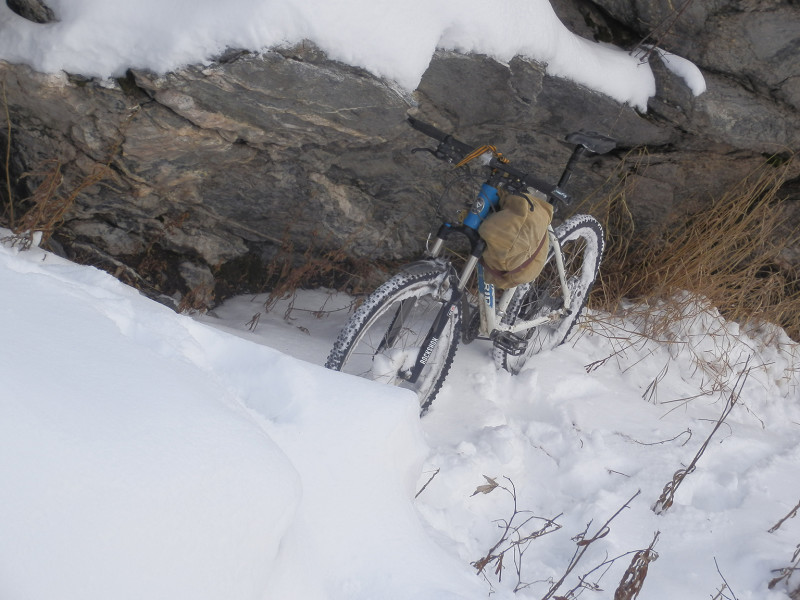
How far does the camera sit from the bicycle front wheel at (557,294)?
320cm

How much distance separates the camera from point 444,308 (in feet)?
8.72

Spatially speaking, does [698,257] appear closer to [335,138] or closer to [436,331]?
[436,331]

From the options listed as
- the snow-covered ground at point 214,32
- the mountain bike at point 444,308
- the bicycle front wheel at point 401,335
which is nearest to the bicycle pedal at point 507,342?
the mountain bike at point 444,308

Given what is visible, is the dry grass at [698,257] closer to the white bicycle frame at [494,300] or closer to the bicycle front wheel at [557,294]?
the bicycle front wheel at [557,294]

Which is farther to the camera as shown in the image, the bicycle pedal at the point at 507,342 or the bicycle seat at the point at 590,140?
the bicycle pedal at the point at 507,342

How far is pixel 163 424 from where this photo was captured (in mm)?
1300

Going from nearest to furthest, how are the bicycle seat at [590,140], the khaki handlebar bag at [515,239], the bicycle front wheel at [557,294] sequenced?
the khaki handlebar bag at [515,239] → the bicycle seat at [590,140] → the bicycle front wheel at [557,294]

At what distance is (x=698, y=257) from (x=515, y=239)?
1.78 meters

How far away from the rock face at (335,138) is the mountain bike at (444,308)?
347 millimetres

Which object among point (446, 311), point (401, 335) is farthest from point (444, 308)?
point (401, 335)

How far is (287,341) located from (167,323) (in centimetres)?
126

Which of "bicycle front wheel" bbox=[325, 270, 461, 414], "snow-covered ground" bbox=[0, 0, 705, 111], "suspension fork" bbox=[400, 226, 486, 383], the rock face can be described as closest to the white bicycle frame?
"suspension fork" bbox=[400, 226, 486, 383]

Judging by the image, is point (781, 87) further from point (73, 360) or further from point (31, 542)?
point (31, 542)

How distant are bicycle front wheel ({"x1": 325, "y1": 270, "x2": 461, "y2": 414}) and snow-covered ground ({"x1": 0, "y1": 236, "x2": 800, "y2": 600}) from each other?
22 cm
